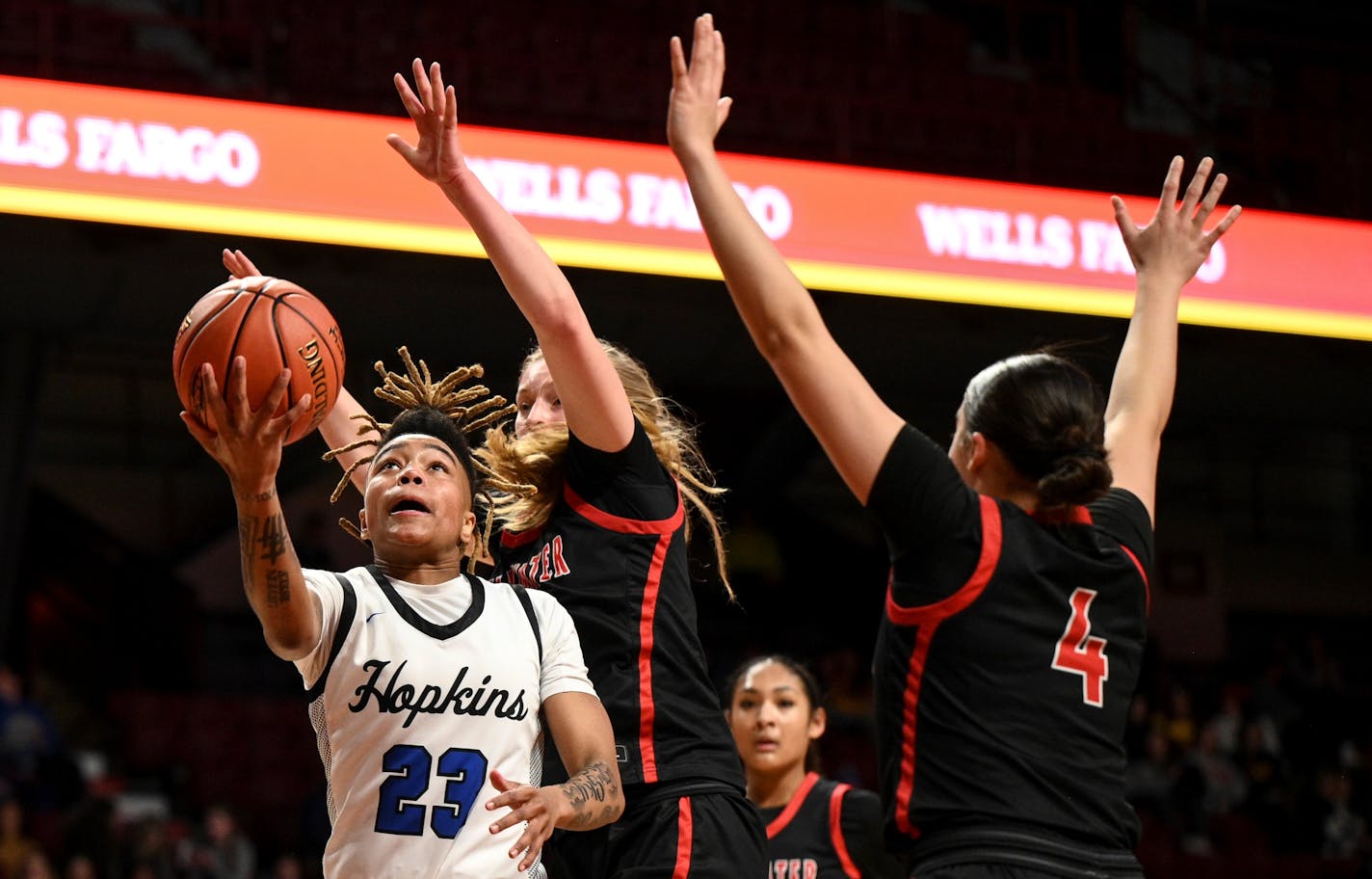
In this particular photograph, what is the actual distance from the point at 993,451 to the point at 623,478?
0.86 metres

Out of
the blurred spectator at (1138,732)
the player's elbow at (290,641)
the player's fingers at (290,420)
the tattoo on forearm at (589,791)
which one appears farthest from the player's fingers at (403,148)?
the blurred spectator at (1138,732)

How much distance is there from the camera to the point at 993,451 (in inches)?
97.1

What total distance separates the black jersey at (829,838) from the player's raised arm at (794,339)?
2.64m

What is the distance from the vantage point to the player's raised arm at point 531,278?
2715 millimetres

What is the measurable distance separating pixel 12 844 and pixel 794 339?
791 centimetres

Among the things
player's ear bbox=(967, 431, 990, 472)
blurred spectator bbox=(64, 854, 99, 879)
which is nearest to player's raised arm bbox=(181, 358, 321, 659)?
player's ear bbox=(967, 431, 990, 472)

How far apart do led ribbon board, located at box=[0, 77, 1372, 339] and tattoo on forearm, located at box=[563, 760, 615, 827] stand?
215 inches

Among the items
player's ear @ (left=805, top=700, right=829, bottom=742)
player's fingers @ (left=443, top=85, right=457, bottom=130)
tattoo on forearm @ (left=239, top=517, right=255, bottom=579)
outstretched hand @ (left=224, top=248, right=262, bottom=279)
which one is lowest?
player's ear @ (left=805, top=700, right=829, bottom=742)

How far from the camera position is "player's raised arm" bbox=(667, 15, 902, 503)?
2217 millimetres

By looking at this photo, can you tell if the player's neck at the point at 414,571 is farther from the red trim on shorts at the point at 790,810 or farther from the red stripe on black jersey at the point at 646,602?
the red trim on shorts at the point at 790,810

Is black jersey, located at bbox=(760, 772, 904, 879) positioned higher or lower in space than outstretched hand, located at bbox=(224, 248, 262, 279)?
lower

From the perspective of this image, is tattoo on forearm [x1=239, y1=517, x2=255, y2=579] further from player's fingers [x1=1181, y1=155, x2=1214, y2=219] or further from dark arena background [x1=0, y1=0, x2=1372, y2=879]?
dark arena background [x1=0, y1=0, x2=1372, y2=879]

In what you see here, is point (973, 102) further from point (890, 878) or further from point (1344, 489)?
point (890, 878)

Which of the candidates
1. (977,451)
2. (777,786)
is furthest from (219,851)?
(977,451)
